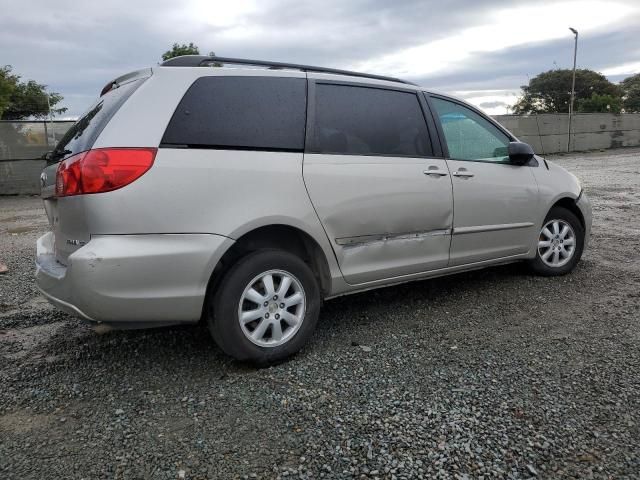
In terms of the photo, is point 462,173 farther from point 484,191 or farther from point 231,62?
point 231,62

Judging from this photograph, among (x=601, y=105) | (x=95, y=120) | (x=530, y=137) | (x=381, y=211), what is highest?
(x=601, y=105)

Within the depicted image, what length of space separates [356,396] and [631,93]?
7840cm

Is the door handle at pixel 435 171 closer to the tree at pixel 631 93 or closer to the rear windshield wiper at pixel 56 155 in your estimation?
the rear windshield wiper at pixel 56 155

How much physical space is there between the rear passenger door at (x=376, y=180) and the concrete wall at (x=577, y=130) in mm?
20956

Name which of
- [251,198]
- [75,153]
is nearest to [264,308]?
[251,198]

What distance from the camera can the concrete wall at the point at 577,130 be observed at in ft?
81.1

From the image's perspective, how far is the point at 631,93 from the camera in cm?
6844

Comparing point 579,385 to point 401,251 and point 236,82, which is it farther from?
point 236,82

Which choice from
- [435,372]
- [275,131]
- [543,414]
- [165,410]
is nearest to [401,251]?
[435,372]

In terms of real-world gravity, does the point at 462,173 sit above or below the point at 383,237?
above

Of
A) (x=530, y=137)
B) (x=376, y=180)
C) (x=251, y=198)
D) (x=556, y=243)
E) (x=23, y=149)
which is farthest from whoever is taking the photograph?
(x=530, y=137)

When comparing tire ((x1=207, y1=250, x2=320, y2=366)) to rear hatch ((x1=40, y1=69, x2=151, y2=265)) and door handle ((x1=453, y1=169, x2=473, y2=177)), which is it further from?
door handle ((x1=453, y1=169, x2=473, y2=177))

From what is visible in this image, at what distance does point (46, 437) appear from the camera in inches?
101

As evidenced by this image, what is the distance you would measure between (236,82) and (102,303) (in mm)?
1480
